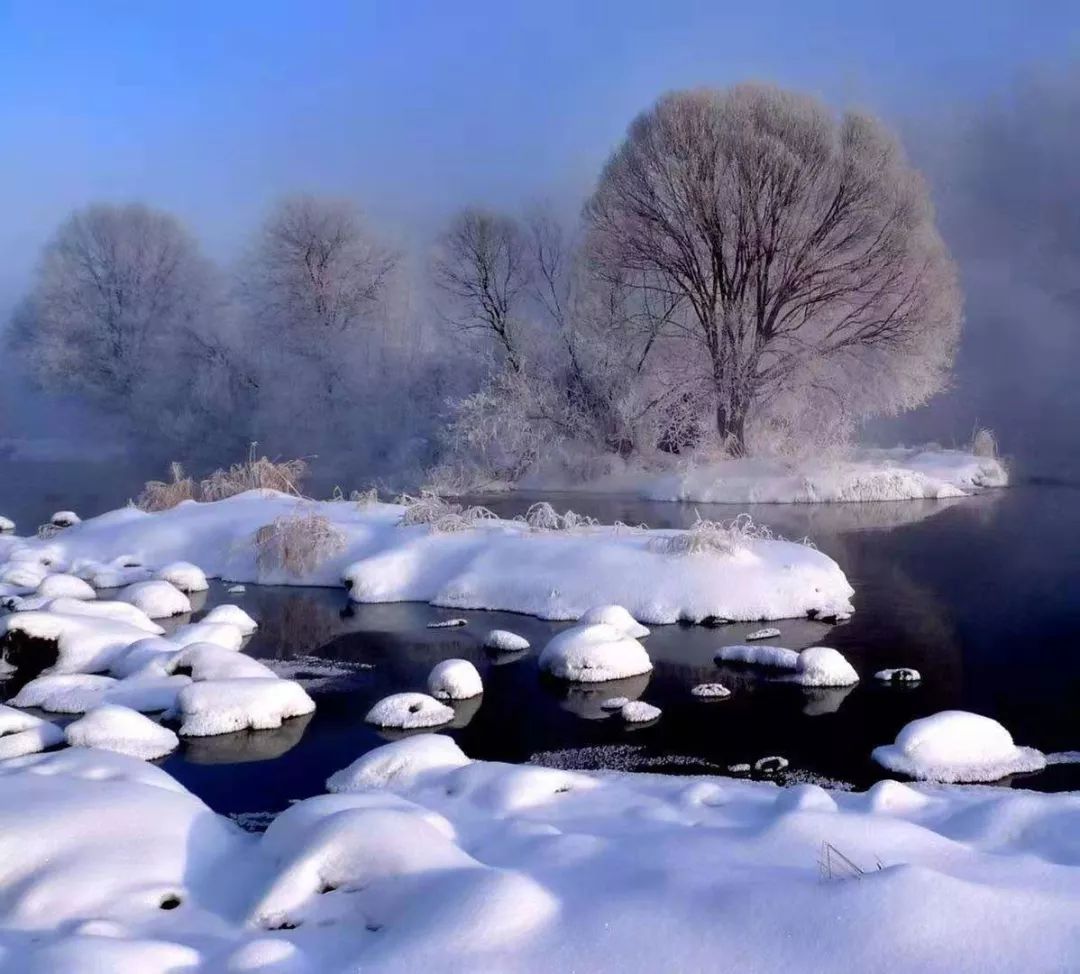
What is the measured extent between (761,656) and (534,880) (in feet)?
19.8

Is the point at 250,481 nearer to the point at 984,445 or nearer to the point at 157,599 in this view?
the point at 157,599

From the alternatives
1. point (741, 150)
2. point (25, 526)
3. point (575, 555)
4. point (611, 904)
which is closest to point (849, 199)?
point (741, 150)

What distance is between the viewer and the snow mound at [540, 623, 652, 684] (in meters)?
9.18

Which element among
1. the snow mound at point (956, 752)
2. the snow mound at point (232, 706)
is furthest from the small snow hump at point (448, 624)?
the snow mound at point (956, 752)

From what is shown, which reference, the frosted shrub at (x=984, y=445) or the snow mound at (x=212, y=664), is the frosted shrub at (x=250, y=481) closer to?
the snow mound at (x=212, y=664)

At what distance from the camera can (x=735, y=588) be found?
38.1ft

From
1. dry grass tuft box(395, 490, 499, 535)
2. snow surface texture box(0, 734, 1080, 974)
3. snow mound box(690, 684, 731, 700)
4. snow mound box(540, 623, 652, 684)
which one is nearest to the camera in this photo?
snow surface texture box(0, 734, 1080, 974)

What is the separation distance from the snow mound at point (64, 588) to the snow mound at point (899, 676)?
9.81 m

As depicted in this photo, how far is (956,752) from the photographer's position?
6.76 m

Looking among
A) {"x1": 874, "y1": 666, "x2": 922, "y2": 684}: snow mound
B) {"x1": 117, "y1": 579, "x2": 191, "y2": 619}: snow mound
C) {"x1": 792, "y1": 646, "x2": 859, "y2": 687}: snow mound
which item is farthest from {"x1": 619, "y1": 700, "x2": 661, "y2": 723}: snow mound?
{"x1": 117, "y1": 579, "x2": 191, "y2": 619}: snow mound

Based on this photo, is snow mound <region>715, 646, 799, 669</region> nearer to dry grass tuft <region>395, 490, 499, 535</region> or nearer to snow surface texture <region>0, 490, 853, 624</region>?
snow surface texture <region>0, 490, 853, 624</region>

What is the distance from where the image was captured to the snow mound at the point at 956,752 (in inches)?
259

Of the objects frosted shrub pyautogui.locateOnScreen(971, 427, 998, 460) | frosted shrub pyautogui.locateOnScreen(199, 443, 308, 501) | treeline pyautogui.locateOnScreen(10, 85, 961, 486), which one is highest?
treeline pyautogui.locateOnScreen(10, 85, 961, 486)

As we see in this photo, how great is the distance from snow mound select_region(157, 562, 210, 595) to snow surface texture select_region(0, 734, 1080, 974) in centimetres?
830
